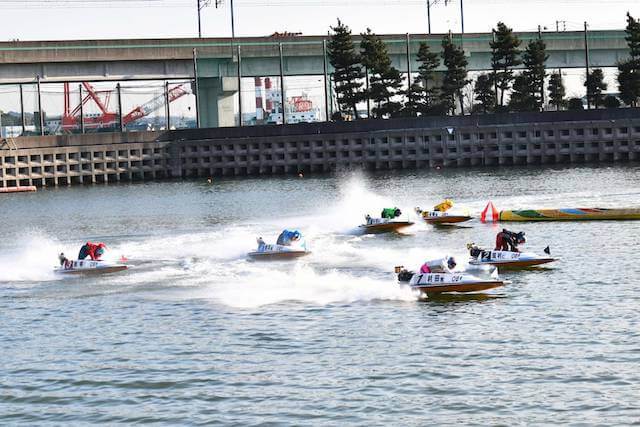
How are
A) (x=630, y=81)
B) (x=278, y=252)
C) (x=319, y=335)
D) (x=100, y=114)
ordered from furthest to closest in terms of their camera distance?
(x=100, y=114)
(x=630, y=81)
(x=278, y=252)
(x=319, y=335)

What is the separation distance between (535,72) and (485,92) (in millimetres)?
8661

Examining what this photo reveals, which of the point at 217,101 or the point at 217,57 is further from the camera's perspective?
the point at 217,101

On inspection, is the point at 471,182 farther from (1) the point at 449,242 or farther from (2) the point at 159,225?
(1) the point at 449,242

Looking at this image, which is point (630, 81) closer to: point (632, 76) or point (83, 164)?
point (632, 76)

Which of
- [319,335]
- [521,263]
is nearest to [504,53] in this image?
[521,263]

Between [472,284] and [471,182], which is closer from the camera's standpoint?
[472,284]

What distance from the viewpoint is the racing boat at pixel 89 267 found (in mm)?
46750

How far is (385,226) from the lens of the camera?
190 ft

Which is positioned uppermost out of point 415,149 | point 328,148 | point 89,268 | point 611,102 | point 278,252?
point 611,102

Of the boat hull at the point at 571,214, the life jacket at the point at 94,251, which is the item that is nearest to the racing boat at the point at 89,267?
the life jacket at the point at 94,251

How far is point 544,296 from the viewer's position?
36594mm

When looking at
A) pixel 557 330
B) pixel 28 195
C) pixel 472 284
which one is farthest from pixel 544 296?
pixel 28 195

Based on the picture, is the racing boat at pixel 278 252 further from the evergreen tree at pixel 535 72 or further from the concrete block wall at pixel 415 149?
the evergreen tree at pixel 535 72

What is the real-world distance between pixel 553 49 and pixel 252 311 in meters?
100
